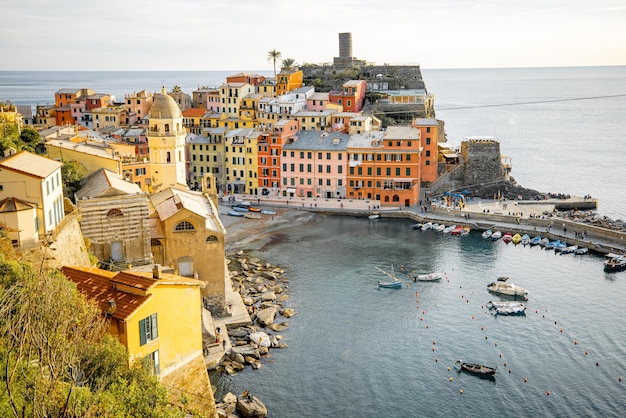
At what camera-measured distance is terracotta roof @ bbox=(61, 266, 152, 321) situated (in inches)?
958

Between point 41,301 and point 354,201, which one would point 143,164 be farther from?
point 41,301

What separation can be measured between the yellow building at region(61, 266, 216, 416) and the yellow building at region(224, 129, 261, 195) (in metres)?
51.7

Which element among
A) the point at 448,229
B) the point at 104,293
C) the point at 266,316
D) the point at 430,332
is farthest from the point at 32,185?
the point at 448,229

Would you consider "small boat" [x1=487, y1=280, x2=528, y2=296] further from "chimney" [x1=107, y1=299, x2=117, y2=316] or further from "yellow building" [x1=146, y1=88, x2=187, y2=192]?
"chimney" [x1=107, y1=299, x2=117, y2=316]

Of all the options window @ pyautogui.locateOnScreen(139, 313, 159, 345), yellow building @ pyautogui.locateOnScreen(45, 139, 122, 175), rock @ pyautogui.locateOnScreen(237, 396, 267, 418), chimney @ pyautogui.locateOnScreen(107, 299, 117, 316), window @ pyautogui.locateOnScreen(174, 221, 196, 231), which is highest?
yellow building @ pyautogui.locateOnScreen(45, 139, 122, 175)

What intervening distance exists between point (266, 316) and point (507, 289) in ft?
60.5

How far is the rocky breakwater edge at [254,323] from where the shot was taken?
31.8 metres

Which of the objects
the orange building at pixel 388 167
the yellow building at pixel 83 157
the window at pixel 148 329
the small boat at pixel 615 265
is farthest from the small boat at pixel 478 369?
the orange building at pixel 388 167

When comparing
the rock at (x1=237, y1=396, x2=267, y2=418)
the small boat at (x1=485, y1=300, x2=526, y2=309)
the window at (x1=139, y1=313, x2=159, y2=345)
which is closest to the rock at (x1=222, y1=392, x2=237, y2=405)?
the rock at (x1=237, y1=396, x2=267, y2=418)

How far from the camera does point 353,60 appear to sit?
4690 inches

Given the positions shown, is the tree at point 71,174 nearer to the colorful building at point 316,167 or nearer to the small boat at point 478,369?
the small boat at point 478,369

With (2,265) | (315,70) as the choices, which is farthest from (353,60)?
(2,265)

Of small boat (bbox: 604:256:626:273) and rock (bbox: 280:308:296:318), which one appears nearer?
rock (bbox: 280:308:296:318)

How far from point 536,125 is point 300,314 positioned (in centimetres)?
14027
